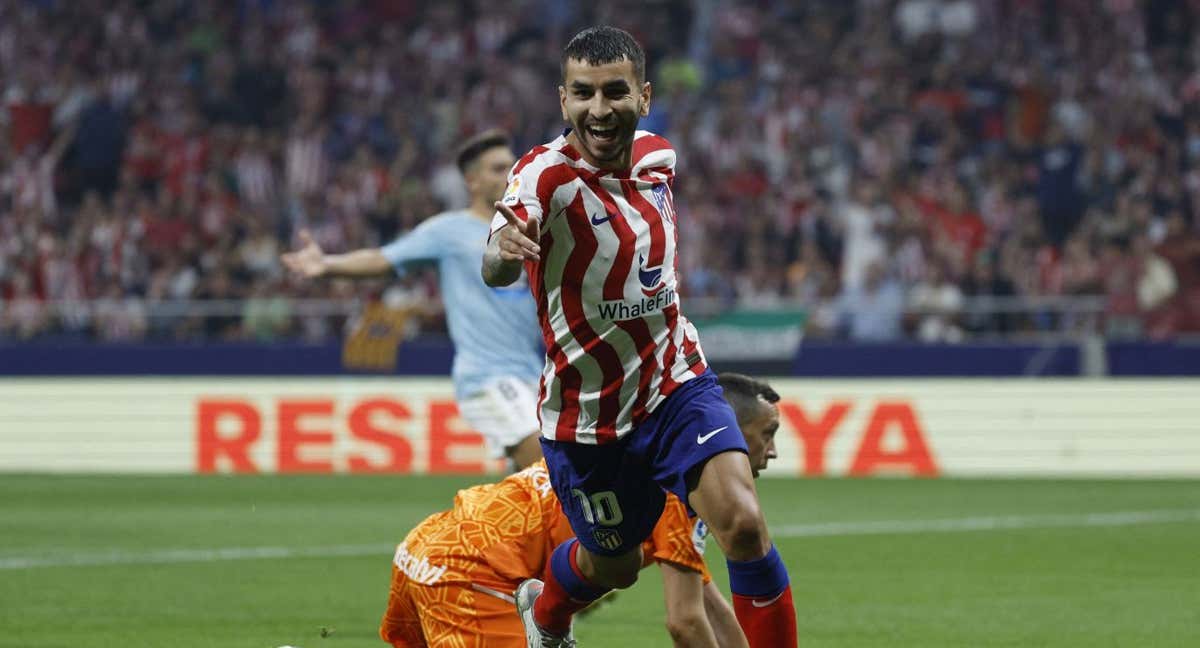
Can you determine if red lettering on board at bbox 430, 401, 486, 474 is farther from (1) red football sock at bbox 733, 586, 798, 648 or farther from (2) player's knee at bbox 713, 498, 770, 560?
(2) player's knee at bbox 713, 498, 770, 560

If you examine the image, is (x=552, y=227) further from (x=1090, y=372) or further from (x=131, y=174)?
(x=131, y=174)

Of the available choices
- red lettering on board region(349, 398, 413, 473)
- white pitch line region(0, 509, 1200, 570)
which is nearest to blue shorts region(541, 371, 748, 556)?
white pitch line region(0, 509, 1200, 570)

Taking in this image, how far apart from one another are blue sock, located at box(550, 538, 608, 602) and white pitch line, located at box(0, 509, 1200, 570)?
5247mm

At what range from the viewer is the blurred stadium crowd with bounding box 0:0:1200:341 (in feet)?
61.5

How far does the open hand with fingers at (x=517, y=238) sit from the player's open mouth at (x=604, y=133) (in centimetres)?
39

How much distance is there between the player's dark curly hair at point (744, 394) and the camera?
19.4 feet

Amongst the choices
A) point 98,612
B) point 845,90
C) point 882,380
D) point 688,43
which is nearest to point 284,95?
point 688,43

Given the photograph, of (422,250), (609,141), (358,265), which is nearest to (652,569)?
(422,250)

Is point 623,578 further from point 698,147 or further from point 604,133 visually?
point 698,147

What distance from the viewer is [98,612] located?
27.5ft

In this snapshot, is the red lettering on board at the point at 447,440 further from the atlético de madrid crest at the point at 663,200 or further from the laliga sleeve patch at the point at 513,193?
the laliga sleeve patch at the point at 513,193

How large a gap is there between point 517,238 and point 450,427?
40.0 ft

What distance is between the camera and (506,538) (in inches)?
230

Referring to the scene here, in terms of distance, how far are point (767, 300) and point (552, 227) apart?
45.1ft
